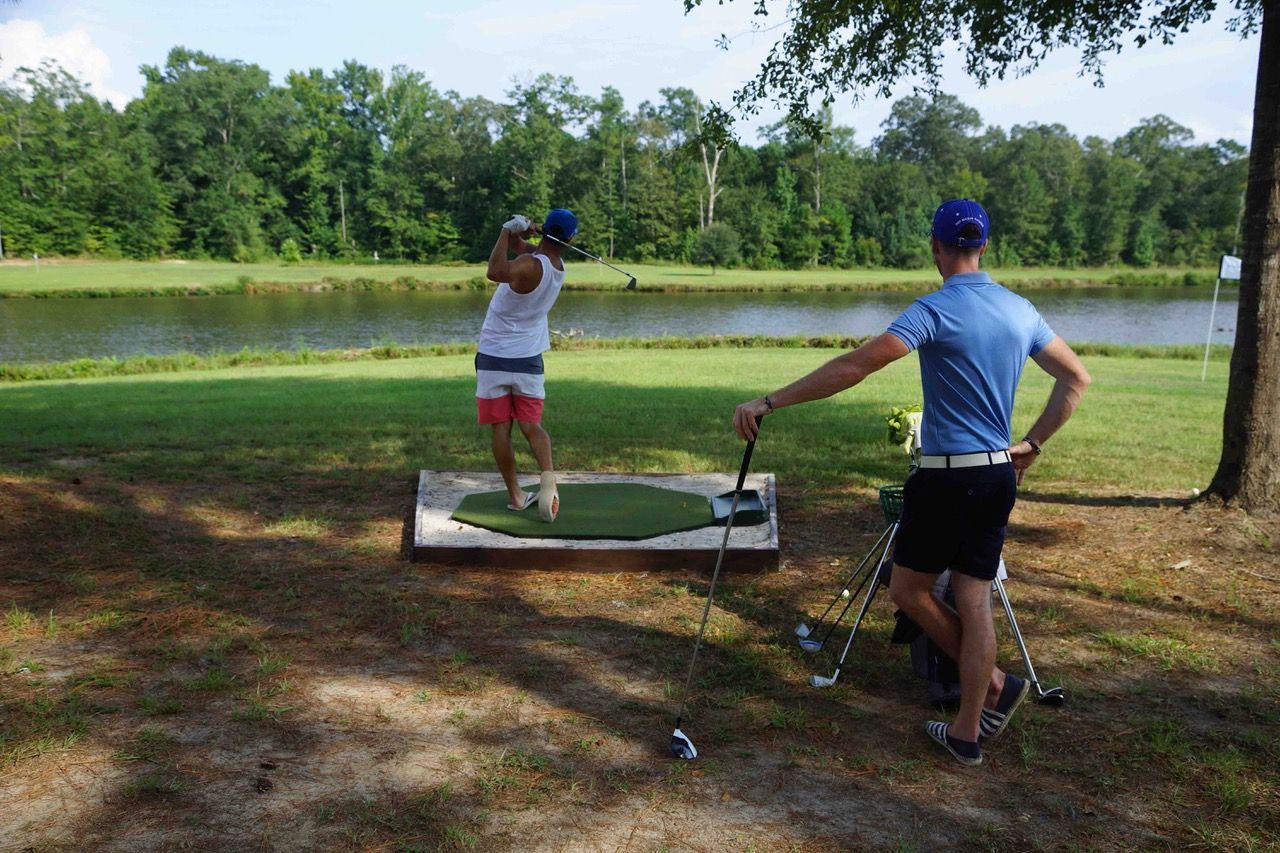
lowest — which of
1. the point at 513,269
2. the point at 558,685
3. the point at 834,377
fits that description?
the point at 558,685

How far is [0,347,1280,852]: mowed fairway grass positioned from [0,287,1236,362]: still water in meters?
21.0

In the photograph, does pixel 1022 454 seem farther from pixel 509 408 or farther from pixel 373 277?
pixel 373 277

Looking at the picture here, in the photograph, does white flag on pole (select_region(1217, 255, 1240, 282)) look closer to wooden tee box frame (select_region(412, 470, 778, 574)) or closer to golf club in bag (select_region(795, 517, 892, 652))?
wooden tee box frame (select_region(412, 470, 778, 574))

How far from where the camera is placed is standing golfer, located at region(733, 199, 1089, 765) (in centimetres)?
316

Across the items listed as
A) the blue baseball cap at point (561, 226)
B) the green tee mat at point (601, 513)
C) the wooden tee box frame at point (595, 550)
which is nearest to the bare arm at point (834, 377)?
the wooden tee box frame at point (595, 550)

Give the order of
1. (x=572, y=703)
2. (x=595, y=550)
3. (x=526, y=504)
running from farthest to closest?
1. (x=526, y=504)
2. (x=595, y=550)
3. (x=572, y=703)

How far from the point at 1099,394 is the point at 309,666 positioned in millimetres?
13945

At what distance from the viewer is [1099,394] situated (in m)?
15.1

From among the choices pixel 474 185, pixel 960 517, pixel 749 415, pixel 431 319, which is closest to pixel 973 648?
pixel 960 517

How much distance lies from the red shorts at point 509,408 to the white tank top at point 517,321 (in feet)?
0.91

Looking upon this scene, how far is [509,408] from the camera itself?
6.21 m

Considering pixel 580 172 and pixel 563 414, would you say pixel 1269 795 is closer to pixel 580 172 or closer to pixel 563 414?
pixel 563 414

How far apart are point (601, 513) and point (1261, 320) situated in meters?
4.11

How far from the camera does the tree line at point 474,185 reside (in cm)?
6712
